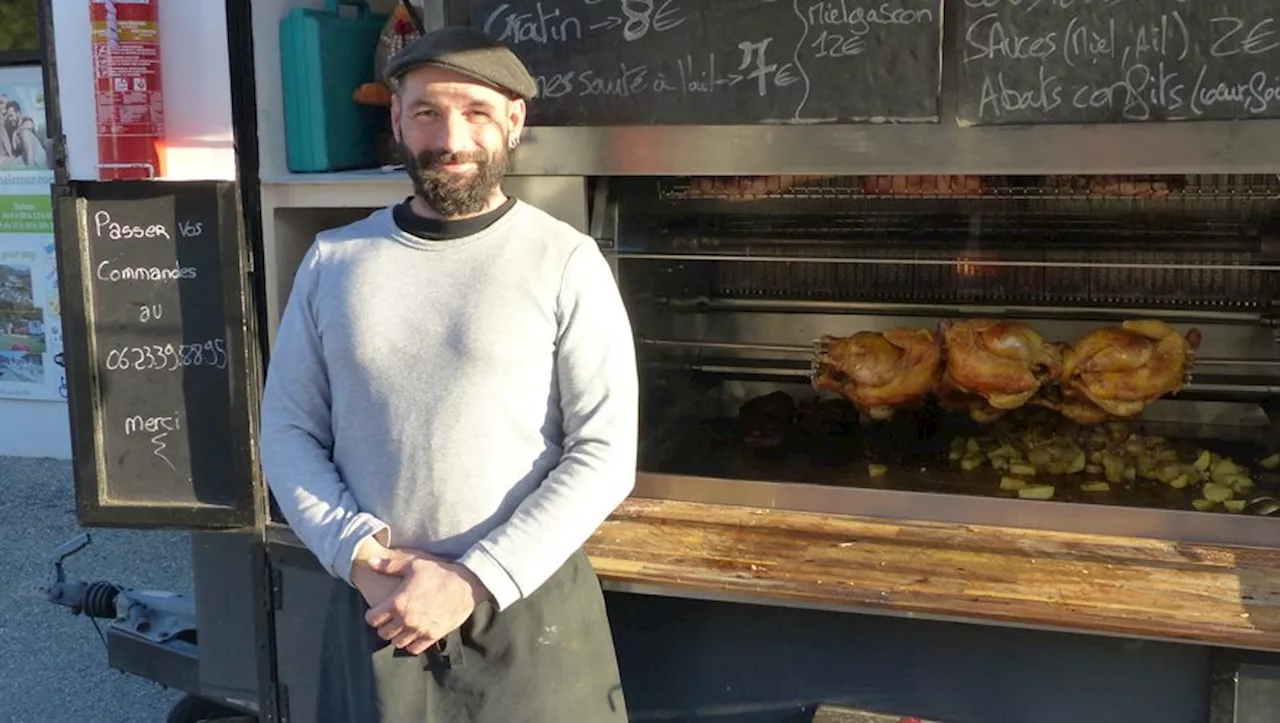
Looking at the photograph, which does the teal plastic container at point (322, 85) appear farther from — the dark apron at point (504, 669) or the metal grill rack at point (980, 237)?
the dark apron at point (504, 669)

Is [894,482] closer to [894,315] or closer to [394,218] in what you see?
[894,315]

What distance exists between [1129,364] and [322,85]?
2112 mm

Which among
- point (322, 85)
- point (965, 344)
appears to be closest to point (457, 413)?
point (322, 85)

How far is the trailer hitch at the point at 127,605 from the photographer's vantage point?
3.76 metres

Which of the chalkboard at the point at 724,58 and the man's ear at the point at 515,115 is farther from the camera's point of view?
the chalkboard at the point at 724,58

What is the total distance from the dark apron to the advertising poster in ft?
18.3

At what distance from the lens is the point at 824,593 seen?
2383mm

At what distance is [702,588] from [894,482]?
2.29 ft

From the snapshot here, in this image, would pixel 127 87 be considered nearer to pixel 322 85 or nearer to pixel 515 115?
pixel 322 85

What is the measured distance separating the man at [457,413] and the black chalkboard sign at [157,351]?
101 cm

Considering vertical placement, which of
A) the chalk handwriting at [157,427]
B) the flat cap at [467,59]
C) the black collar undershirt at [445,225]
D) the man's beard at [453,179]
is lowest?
the chalk handwriting at [157,427]

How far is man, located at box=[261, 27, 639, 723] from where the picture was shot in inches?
79.3

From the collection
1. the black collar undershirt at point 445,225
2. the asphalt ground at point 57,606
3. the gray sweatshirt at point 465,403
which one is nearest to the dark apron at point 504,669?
the gray sweatshirt at point 465,403

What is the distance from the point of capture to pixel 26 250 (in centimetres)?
694
